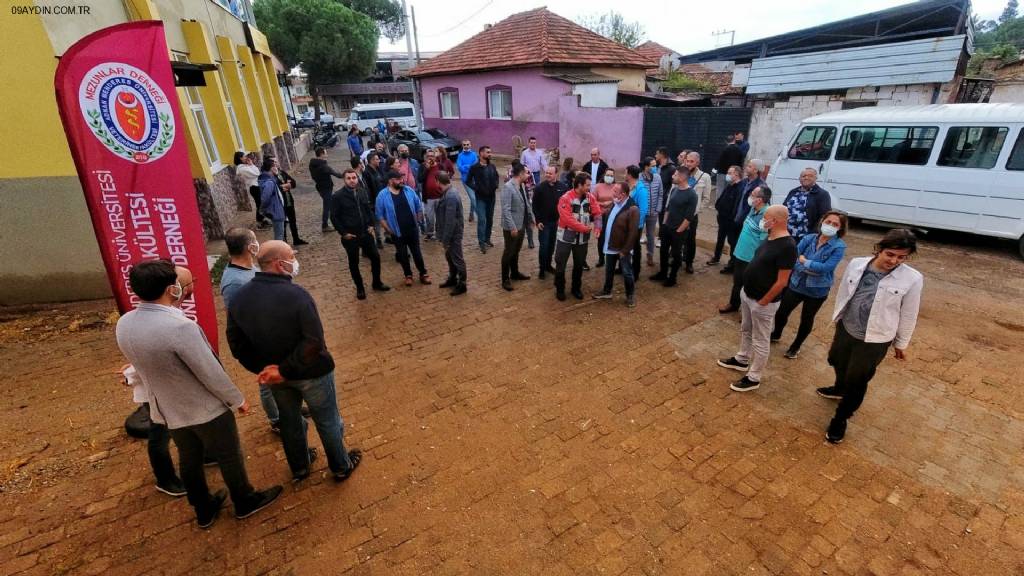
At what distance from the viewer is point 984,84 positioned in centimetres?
1148

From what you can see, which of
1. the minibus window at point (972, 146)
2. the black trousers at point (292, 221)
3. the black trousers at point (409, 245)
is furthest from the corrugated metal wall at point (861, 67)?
the black trousers at point (292, 221)

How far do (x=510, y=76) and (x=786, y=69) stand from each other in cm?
1029

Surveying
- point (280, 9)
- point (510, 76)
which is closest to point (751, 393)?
point (510, 76)

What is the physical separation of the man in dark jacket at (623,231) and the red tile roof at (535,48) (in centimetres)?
1372

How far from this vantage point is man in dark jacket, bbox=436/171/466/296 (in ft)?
20.1

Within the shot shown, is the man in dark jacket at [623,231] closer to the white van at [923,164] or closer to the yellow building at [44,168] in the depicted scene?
the yellow building at [44,168]

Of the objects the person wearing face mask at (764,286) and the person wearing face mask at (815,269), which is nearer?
the person wearing face mask at (764,286)

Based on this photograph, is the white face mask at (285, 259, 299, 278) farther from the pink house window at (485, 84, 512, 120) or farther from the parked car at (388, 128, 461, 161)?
the pink house window at (485, 84, 512, 120)

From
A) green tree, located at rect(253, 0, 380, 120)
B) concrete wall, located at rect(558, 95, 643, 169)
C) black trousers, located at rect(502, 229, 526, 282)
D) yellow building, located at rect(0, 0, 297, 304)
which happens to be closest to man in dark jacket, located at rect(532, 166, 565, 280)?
black trousers, located at rect(502, 229, 526, 282)

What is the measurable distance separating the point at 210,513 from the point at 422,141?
1753 cm


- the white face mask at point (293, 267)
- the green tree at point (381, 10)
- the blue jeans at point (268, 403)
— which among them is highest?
the green tree at point (381, 10)

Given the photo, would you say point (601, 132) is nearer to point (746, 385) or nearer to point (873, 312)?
point (746, 385)

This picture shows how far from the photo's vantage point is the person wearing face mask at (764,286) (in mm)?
3820

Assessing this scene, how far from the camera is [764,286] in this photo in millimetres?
3943
